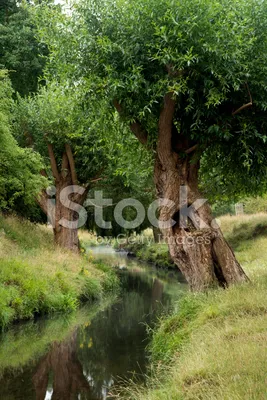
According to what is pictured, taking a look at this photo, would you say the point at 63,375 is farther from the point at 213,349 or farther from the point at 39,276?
the point at 39,276

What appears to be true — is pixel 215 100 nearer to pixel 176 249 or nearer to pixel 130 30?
pixel 130 30

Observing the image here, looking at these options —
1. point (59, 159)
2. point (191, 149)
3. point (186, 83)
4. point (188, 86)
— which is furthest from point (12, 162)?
point (59, 159)

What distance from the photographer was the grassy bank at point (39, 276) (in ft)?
44.7

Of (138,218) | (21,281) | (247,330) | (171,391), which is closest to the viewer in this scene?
(171,391)

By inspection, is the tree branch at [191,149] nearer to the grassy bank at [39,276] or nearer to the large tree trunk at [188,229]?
the large tree trunk at [188,229]

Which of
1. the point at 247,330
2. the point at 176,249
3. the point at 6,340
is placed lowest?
the point at 6,340

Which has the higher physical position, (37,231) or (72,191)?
(72,191)

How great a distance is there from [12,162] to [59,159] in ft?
25.9

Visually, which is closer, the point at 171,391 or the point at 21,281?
the point at 171,391

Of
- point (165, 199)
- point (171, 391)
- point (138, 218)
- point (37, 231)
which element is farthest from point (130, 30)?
point (138, 218)

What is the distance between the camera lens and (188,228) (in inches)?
415

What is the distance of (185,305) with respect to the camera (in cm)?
982

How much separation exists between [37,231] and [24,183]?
943 centimetres

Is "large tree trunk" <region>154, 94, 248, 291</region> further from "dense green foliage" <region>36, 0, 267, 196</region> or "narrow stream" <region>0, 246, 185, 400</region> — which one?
"narrow stream" <region>0, 246, 185, 400</region>
